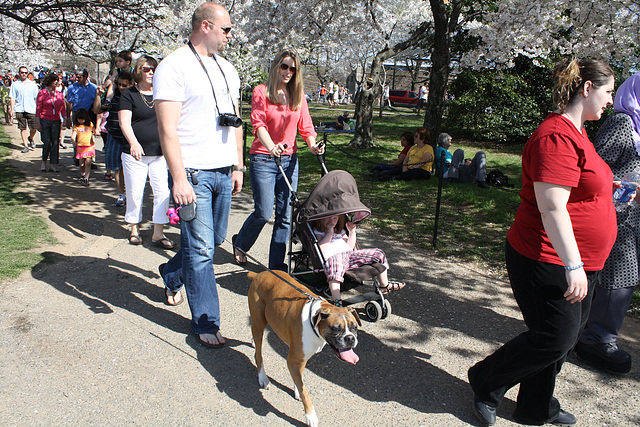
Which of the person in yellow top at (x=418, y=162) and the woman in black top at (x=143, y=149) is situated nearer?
the woman in black top at (x=143, y=149)

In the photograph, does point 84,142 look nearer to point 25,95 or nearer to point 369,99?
point 25,95

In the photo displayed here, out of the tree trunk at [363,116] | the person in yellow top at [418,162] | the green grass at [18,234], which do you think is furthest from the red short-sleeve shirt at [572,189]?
the tree trunk at [363,116]

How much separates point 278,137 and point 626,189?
2.81m

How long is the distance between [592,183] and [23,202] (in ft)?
25.1

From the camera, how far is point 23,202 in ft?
24.3

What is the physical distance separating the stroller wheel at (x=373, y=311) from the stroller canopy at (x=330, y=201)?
777 millimetres

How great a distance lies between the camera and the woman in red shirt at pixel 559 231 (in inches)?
95.9

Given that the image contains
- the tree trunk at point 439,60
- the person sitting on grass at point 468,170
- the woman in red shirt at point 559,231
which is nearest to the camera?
the woman in red shirt at point 559,231

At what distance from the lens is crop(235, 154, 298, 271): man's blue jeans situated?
14.9ft

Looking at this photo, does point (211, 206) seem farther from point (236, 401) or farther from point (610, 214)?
point (610, 214)

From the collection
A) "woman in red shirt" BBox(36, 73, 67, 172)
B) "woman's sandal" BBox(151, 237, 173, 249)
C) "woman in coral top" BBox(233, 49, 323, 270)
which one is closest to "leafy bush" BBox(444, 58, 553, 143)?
"woman in red shirt" BBox(36, 73, 67, 172)

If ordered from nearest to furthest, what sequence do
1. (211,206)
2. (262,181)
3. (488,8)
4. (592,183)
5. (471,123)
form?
(592,183), (211,206), (262,181), (488,8), (471,123)

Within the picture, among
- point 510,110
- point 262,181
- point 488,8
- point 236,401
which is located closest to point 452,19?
point 488,8

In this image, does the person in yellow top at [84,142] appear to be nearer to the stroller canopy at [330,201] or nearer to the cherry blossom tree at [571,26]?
the stroller canopy at [330,201]
